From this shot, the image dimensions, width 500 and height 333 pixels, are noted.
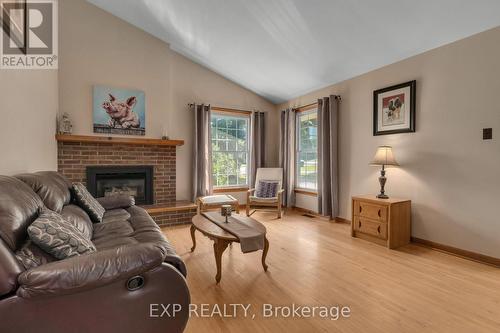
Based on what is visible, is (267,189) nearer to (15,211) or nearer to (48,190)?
(48,190)

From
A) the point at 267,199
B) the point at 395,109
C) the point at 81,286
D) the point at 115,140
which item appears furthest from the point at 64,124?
the point at 395,109

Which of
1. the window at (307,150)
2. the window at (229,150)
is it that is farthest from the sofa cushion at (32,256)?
the window at (307,150)

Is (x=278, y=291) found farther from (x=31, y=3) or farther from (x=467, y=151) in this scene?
(x=31, y=3)

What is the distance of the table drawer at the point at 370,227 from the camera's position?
10.2ft

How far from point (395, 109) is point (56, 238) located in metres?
3.72

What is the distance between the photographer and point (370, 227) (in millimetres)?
3230

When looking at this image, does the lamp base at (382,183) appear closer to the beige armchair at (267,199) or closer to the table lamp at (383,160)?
the table lamp at (383,160)

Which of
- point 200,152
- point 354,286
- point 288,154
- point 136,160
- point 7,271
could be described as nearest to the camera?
point 7,271

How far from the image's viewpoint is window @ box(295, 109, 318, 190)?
15.8 ft

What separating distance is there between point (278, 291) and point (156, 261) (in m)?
1.15

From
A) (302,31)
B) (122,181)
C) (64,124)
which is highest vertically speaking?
(302,31)

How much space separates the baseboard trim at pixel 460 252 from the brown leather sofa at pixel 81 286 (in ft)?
9.71

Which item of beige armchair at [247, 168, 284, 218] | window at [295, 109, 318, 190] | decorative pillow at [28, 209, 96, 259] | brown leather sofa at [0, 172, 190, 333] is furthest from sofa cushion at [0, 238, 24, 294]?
window at [295, 109, 318, 190]

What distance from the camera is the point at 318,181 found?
4484 mm
